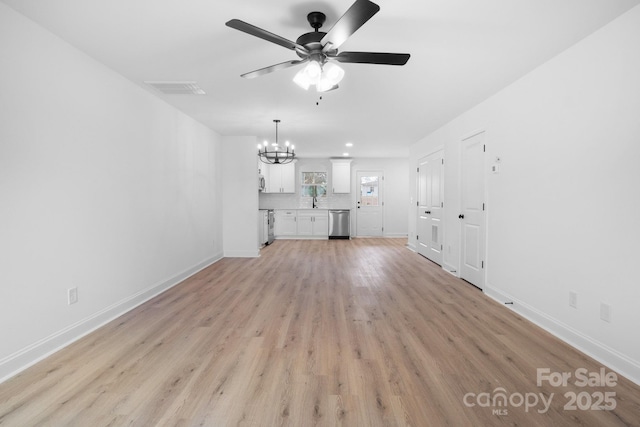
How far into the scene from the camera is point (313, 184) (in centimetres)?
1002

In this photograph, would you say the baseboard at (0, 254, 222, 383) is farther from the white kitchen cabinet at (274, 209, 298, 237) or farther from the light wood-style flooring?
the white kitchen cabinet at (274, 209, 298, 237)

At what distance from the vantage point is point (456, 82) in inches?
135

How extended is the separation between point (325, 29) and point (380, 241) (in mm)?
7297

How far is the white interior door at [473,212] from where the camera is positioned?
4102 millimetres

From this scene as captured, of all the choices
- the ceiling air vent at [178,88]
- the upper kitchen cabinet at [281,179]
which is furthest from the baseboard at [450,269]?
the upper kitchen cabinet at [281,179]

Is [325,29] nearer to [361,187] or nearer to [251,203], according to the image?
[251,203]

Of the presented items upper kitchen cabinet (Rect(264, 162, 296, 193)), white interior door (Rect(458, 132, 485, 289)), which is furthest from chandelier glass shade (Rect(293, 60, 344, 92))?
upper kitchen cabinet (Rect(264, 162, 296, 193))

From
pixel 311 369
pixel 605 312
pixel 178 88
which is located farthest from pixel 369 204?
pixel 311 369

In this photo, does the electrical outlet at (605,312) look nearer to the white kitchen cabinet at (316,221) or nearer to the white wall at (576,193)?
the white wall at (576,193)

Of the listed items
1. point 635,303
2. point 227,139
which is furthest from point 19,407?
point 227,139

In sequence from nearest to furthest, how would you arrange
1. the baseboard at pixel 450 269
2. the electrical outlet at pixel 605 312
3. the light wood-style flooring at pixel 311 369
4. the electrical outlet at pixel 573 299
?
the light wood-style flooring at pixel 311 369 < the electrical outlet at pixel 605 312 < the electrical outlet at pixel 573 299 < the baseboard at pixel 450 269

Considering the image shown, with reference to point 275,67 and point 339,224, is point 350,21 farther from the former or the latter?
point 339,224

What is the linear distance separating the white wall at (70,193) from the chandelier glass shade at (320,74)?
1969 mm

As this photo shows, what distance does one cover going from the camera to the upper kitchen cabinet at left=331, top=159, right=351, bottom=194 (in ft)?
31.7
